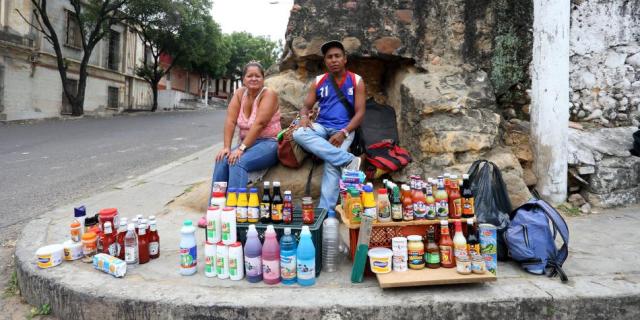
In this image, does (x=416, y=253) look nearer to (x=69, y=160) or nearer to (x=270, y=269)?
(x=270, y=269)

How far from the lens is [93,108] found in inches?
872

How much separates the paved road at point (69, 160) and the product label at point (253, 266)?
284cm

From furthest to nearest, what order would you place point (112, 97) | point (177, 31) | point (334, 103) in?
point (112, 97) → point (177, 31) → point (334, 103)

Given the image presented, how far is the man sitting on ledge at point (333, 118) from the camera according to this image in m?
3.81

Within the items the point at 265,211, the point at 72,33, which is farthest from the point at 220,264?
the point at 72,33

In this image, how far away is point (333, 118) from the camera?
13.9 feet

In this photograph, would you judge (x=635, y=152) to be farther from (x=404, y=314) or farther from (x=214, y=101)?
(x=214, y=101)

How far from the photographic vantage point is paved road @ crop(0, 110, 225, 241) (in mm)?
5036

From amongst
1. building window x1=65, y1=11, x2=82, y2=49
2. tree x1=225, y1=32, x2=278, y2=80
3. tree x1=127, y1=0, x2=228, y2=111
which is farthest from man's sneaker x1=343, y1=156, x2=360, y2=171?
tree x1=225, y1=32, x2=278, y2=80

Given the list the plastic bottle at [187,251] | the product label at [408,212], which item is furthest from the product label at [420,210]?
the plastic bottle at [187,251]

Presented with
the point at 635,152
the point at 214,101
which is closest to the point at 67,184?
the point at 635,152

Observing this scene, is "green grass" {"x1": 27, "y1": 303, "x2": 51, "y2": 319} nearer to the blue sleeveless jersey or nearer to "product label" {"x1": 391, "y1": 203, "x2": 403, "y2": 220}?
"product label" {"x1": 391, "y1": 203, "x2": 403, "y2": 220}

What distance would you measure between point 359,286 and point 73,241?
2.21 metres

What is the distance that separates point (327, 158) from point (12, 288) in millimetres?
2694
